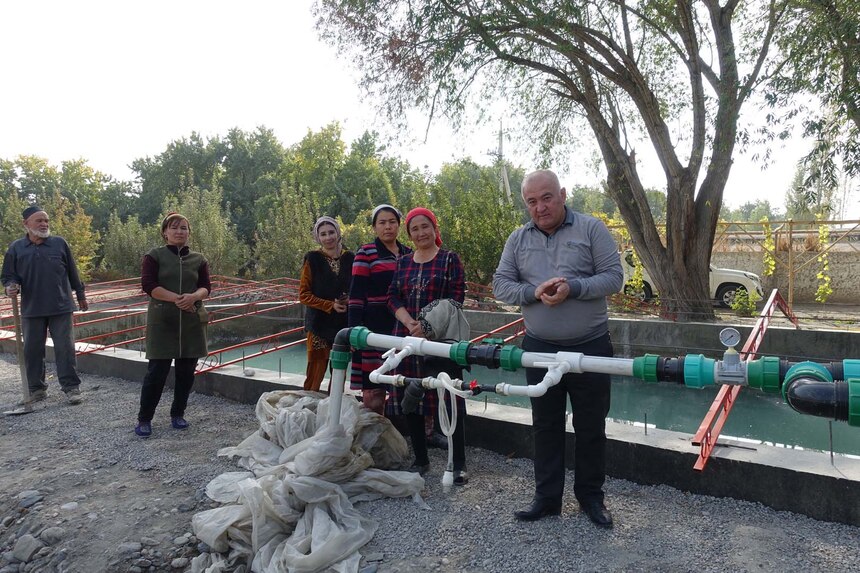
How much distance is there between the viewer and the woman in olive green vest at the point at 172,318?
4504 millimetres

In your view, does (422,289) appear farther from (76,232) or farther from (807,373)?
(76,232)

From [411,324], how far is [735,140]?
734 cm

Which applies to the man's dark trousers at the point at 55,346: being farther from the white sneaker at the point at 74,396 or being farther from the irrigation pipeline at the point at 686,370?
the irrigation pipeline at the point at 686,370

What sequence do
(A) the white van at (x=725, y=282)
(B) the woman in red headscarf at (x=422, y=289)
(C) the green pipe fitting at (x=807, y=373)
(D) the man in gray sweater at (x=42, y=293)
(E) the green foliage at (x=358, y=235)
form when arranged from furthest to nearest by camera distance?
(E) the green foliage at (x=358, y=235), (A) the white van at (x=725, y=282), (D) the man in gray sweater at (x=42, y=293), (B) the woman in red headscarf at (x=422, y=289), (C) the green pipe fitting at (x=807, y=373)

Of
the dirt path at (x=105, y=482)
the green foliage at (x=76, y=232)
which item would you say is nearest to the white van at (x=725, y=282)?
the dirt path at (x=105, y=482)

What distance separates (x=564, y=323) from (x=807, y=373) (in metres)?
1.14

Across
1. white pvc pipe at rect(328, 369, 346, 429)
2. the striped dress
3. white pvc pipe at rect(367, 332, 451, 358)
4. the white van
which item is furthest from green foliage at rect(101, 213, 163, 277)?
white pvc pipe at rect(367, 332, 451, 358)

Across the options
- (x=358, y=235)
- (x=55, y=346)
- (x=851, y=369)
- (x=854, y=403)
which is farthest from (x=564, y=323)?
(x=358, y=235)

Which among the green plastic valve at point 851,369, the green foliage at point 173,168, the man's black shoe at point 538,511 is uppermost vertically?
the green foliage at point 173,168

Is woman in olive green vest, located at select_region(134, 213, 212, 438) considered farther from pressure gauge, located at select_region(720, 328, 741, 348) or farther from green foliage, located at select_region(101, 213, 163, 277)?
green foliage, located at select_region(101, 213, 163, 277)

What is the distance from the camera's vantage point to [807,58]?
23.7ft

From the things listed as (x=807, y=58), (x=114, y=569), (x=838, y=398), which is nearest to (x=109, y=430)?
(x=114, y=569)

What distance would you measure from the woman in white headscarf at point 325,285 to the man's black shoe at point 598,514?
2275mm

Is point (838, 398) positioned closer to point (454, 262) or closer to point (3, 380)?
point (454, 262)
